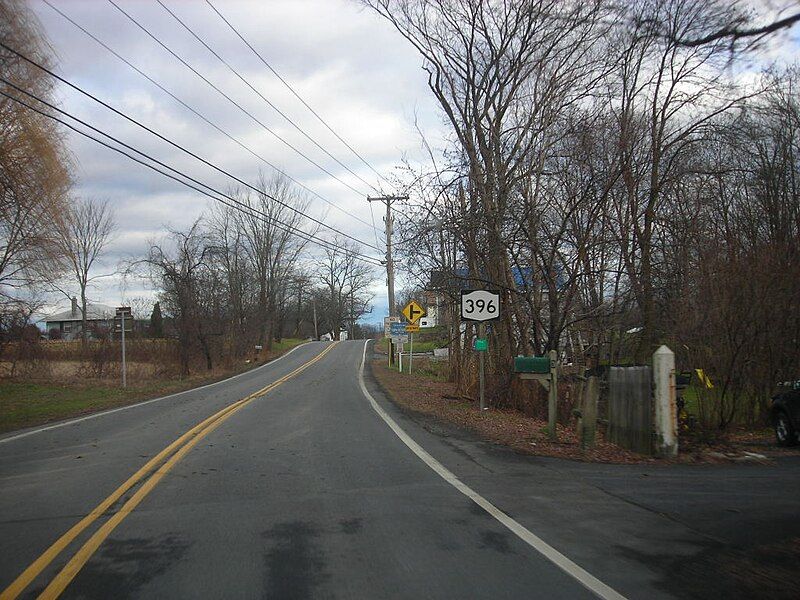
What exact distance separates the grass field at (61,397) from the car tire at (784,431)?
16222 millimetres

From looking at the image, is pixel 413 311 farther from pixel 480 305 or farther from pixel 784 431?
pixel 784 431

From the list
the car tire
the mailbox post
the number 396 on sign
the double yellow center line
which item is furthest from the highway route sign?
the car tire

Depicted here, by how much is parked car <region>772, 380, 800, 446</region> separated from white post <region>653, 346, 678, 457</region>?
4422 mm

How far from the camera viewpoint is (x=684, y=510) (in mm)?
7129

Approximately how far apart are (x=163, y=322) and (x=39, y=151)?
2444cm

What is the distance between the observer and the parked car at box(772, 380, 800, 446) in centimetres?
1320

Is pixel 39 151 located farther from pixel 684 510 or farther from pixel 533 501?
pixel 684 510

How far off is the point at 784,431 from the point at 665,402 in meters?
5.16

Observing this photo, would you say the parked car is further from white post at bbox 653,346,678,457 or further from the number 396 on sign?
the number 396 on sign

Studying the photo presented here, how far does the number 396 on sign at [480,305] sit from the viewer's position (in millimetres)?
15711

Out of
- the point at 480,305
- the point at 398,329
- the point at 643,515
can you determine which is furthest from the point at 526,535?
the point at 398,329

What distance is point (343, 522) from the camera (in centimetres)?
667

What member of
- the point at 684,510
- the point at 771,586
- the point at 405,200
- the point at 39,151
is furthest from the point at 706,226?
the point at 39,151

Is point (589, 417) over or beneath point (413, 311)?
beneath
